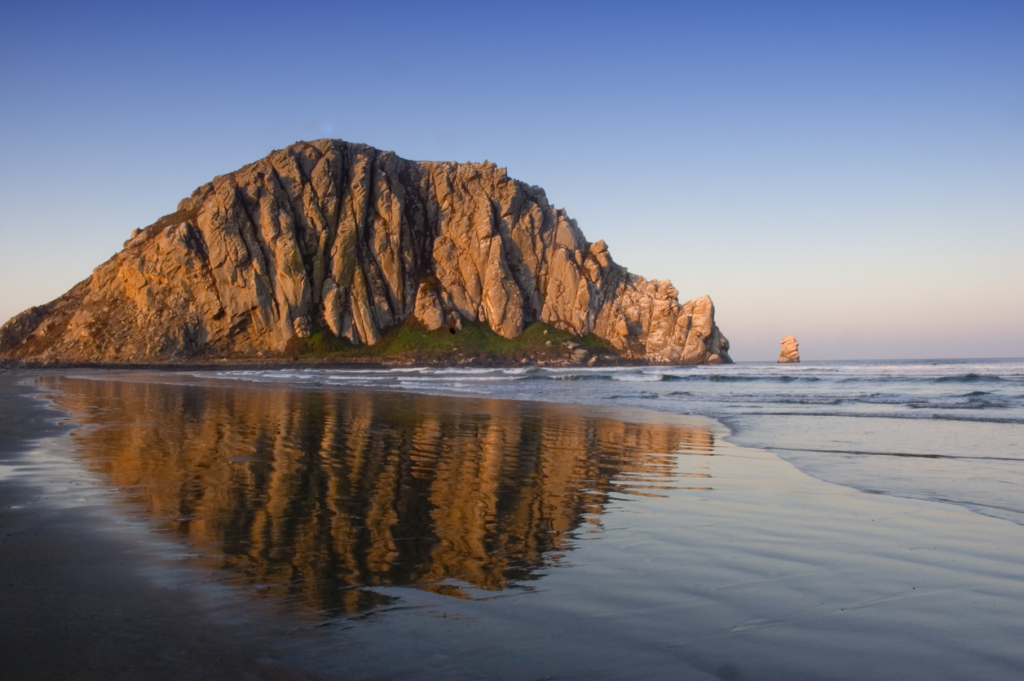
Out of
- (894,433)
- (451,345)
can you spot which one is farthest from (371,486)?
(451,345)

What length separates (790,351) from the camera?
135 m

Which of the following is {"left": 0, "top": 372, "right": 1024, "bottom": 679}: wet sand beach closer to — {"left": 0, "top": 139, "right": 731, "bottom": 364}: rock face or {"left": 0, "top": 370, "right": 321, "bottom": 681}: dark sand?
{"left": 0, "top": 370, "right": 321, "bottom": 681}: dark sand

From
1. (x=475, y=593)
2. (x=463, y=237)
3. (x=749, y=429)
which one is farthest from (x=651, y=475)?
(x=463, y=237)

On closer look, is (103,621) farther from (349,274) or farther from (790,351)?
(790,351)

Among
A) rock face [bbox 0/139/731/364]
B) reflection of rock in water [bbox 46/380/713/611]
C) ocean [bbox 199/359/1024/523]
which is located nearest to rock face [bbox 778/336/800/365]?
rock face [bbox 0/139/731/364]

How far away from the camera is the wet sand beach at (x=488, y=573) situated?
3.69m

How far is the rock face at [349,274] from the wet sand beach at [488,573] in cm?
10051

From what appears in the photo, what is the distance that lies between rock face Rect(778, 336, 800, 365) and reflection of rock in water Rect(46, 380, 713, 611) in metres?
126

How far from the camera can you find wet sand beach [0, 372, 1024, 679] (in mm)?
3686

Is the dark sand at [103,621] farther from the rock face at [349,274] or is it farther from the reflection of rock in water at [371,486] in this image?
the rock face at [349,274]

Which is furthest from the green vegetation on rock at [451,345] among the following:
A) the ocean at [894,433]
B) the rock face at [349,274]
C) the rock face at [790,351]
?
the ocean at [894,433]

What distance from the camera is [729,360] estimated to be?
115m

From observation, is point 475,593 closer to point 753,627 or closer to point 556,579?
point 556,579

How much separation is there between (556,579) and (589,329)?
110884 mm
